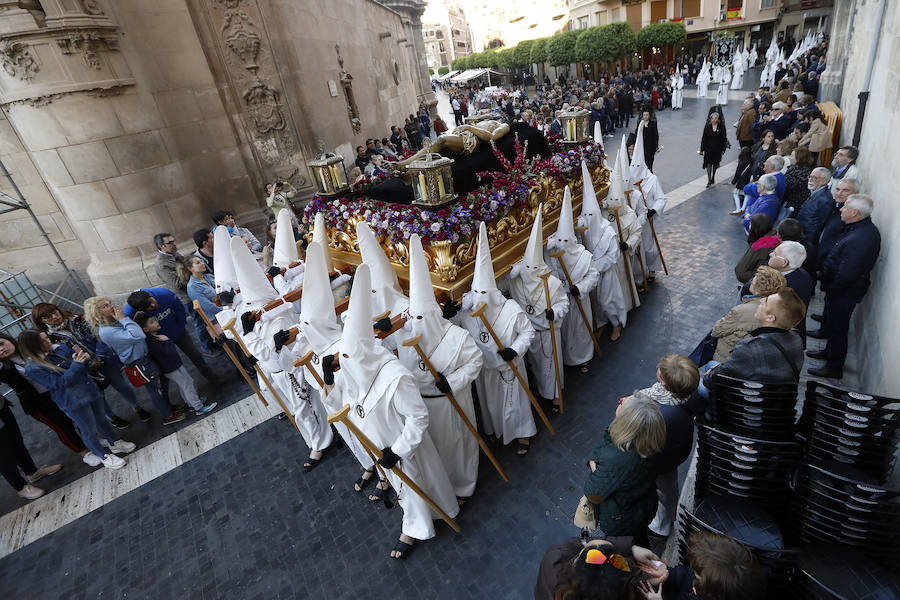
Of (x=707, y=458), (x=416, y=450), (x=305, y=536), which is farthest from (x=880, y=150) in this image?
(x=305, y=536)

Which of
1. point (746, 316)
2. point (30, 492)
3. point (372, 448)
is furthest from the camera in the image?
point (30, 492)

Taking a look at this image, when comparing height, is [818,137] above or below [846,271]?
above

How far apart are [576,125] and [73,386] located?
753 centimetres

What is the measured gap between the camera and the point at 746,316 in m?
3.54

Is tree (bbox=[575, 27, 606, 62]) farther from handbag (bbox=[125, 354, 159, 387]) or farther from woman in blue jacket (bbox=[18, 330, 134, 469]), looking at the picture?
woman in blue jacket (bbox=[18, 330, 134, 469])

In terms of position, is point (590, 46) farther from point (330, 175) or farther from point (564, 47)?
point (330, 175)

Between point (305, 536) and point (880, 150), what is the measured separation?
7.59 m

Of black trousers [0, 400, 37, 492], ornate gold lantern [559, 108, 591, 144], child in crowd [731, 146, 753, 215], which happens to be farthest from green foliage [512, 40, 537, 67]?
black trousers [0, 400, 37, 492]

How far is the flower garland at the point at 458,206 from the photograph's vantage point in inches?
178

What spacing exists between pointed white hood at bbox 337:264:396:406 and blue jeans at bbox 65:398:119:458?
3.62 metres

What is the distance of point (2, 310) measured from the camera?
770cm

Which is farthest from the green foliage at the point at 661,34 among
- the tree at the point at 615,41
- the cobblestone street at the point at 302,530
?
the cobblestone street at the point at 302,530

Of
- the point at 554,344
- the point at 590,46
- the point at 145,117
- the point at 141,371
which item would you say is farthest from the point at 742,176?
the point at 590,46

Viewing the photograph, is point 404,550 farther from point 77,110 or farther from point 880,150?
point 77,110
